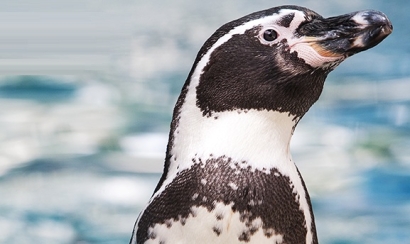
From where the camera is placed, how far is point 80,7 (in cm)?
479

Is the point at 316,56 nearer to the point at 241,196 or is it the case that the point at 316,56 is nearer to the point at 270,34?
the point at 270,34

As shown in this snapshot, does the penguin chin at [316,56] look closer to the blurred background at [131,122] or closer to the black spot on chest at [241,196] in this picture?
the black spot on chest at [241,196]

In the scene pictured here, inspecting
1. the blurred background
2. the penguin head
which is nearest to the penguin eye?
the penguin head

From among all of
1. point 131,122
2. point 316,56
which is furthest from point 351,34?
point 131,122

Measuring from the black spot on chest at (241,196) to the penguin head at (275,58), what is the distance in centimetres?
11

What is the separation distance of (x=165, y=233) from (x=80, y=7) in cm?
341

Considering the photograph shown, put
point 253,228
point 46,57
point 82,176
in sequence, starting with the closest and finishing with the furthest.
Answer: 1. point 253,228
2. point 82,176
3. point 46,57

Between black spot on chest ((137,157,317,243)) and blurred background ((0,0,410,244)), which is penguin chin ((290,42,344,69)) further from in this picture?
blurred background ((0,0,410,244))

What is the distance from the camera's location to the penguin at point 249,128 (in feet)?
4.90

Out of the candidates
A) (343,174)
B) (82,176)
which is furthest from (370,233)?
(82,176)

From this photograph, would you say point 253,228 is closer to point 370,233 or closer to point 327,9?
point 370,233

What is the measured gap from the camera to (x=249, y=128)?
1545 millimetres

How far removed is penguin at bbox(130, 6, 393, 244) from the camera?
1.49 m

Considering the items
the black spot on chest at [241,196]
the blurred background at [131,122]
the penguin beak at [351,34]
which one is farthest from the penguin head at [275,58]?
the blurred background at [131,122]
